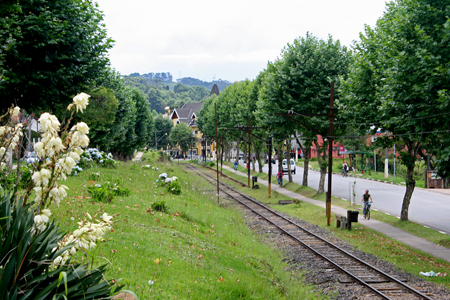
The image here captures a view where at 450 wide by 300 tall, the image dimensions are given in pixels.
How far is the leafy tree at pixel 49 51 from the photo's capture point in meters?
15.7

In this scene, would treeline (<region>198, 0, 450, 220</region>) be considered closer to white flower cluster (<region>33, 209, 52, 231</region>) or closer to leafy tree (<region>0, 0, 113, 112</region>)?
leafy tree (<region>0, 0, 113, 112</region>)

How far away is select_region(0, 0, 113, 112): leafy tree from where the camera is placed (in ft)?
51.5

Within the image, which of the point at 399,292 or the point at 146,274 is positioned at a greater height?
the point at 146,274

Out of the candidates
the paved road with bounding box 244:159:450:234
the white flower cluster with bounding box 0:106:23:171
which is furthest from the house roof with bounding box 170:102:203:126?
the white flower cluster with bounding box 0:106:23:171

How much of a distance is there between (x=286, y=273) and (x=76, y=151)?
10693 mm

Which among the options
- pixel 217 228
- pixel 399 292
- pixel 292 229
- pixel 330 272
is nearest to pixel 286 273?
pixel 330 272

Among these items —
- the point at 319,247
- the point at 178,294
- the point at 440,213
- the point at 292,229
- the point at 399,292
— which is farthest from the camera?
the point at 440,213

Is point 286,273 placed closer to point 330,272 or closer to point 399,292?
point 330,272

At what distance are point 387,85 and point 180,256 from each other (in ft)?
44.3

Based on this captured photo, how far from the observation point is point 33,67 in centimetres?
1706

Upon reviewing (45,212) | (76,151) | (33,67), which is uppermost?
(33,67)

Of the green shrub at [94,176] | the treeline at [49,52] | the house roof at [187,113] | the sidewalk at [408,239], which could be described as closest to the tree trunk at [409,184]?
the sidewalk at [408,239]

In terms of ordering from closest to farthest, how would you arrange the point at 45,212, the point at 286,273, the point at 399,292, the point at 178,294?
the point at 45,212
the point at 178,294
the point at 399,292
the point at 286,273

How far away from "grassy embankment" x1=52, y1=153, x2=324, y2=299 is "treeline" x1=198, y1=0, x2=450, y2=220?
788cm
